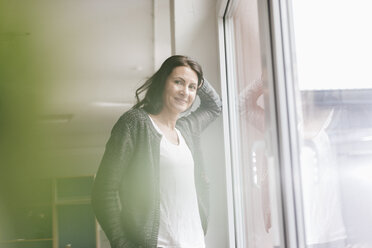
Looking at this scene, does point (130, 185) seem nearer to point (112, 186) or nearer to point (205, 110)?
point (112, 186)

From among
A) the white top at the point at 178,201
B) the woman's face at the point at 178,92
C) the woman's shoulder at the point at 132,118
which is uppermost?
the woman's face at the point at 178,92

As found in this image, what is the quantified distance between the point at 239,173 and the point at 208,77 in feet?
1.37

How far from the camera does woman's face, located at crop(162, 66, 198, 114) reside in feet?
4.81

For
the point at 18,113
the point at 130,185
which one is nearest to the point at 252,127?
the point at 130,185

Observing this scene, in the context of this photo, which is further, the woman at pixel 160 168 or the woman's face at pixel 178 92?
the woman's face at pixel 178 92

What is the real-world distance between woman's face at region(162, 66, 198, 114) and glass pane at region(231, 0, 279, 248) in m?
0.20

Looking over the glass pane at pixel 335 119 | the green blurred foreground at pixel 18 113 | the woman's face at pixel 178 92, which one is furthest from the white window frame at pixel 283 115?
the green blurred foreground at pixel 18 113

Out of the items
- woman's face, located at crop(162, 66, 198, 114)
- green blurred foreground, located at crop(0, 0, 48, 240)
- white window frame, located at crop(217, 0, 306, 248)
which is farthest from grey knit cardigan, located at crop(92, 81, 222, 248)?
green blurred foreground, located at crop(0, 0, 48, 240)

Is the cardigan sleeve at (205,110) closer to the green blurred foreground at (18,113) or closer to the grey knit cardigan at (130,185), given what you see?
the grey knit cardigan at (130,185)

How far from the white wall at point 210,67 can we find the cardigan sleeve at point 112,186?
0.35 metres

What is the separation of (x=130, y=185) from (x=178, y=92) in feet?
1.31

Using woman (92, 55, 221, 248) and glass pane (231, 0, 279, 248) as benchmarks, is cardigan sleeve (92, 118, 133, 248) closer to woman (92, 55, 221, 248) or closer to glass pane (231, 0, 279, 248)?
woman (92, 55, 221, 248)

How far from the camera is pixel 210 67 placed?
1563mm

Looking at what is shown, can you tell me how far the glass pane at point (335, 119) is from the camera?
59 cm
